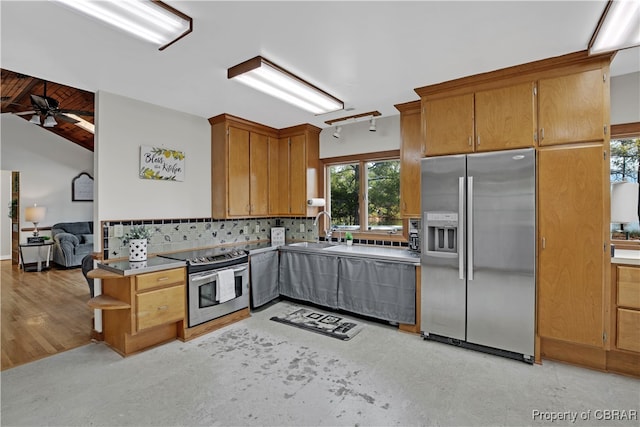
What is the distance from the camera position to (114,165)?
3197mm

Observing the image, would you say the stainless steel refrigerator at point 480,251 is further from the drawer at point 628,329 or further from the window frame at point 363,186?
the window frame at point 363,186

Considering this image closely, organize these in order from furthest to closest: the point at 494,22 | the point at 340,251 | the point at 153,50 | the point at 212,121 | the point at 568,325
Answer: the point at 212,121 → the point at 340,251 → the point at 568,325 → the point at 153,50 → the point at 494,22

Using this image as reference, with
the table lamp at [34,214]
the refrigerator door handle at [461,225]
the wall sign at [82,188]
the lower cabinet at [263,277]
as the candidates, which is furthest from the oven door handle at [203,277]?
the wall sign at [82,188]

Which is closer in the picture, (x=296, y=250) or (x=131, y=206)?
(x=131, y=206)

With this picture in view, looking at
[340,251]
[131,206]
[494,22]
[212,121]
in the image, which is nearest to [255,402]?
[340,251]

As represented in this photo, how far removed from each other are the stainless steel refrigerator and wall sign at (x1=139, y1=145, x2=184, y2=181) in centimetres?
286

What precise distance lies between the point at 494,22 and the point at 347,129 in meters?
2.55

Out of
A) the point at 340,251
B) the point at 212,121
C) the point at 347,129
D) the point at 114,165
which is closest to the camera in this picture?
the point at 114,165

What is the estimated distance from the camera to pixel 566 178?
8.28ft

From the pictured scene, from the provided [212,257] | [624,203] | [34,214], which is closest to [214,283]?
[212,257]

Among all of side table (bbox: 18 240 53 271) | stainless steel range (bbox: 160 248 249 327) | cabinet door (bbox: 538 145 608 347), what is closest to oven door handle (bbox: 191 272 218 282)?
stainless steel range (bbox: 160 248 249 327)

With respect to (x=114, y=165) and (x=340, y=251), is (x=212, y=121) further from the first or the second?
(x=340, y=251)

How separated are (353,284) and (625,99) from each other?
314cm

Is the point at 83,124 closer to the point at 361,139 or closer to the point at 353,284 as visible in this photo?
the point at 361,139
